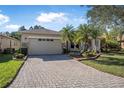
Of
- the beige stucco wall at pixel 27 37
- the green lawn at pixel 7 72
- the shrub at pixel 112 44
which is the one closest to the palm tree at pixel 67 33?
the beige stucco wall at pixel 27 37

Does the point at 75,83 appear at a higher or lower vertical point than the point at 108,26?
lower

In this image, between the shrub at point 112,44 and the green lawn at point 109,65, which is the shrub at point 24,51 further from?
the shrub at point 112,44

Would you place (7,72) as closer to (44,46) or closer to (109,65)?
(109,65)

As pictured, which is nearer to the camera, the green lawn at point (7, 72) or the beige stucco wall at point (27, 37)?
the green lawn at point (7, 72)

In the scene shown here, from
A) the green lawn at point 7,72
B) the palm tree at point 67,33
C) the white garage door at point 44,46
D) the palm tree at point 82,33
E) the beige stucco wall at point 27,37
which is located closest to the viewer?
the green lawn at point 7,72

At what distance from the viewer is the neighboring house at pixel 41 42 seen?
2730cm

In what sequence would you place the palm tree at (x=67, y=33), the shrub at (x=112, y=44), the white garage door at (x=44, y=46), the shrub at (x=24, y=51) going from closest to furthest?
the shrub at (x=24, y=51) → the white garage door at (x=44, y=46) → the palm tree at (x=67, y=33) → the shrub at (x=112, y=44)

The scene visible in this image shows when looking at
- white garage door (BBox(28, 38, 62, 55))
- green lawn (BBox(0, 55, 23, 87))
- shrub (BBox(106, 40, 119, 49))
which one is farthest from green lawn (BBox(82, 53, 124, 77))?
shrub (BBox(106, 40, 119, 49))

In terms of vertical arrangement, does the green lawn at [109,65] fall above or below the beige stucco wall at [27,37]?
below
